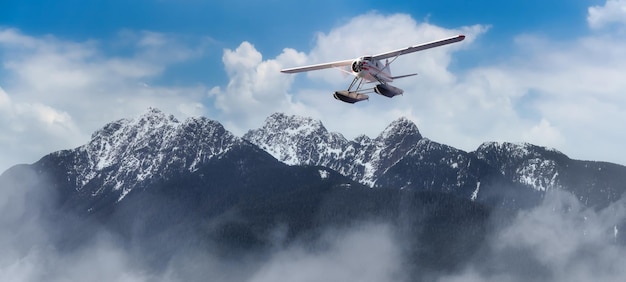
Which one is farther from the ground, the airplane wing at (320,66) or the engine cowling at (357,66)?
the airplane wing at (320,66)

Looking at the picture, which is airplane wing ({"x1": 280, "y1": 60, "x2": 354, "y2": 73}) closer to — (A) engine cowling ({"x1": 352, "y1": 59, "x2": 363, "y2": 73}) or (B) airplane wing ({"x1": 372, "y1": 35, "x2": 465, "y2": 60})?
(A) engine cowling ({"x1": 352, "y1": 59, "x2": 363, "y2": 73})

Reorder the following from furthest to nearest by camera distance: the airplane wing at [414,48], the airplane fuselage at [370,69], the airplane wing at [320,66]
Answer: the airplane wing at [320,66] < the airplane fuselage at [370,69] < the airplane wing at [414,48]

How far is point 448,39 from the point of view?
128m

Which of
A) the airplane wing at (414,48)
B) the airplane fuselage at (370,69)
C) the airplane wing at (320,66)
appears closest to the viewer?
the airplane wing at (414,48)

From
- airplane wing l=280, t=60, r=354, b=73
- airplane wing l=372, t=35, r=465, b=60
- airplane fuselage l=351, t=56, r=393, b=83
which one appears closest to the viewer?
airplane wing l=372, t=35, r=465, b=60

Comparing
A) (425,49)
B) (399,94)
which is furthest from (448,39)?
(399,94)

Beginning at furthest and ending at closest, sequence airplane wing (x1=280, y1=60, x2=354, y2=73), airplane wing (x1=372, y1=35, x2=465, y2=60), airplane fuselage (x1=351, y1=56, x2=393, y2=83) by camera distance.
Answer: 1. airplane wing (x1=280, y1=60, x2=354, y2=73)
2. airplane fuselage (x1=351, y1=56, x2=393, y2=83)
3. airplane wing (x1=372, y1=35, x2=465, y2=60)

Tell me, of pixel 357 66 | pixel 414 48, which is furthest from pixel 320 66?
pixel 414 48

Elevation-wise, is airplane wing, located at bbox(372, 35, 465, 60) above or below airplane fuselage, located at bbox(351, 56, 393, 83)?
above

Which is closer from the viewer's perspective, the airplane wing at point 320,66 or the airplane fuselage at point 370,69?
the airplane fuselage at point 370,69

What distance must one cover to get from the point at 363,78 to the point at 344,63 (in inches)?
218

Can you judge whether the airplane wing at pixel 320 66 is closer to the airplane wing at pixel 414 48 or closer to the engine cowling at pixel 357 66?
the engine cowling at pixel 357 66

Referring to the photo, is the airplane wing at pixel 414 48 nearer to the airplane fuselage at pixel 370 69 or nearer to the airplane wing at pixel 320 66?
the airplane fuselage at pixel 370 69

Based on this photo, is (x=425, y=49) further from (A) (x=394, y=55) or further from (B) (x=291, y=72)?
(B) (x=291, y=72)
